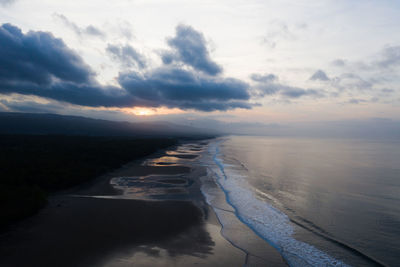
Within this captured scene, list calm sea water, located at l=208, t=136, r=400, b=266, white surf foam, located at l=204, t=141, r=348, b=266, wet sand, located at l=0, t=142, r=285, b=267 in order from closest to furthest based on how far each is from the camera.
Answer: wet sand, located at l=0, t=142, r=285, b=267, white surf foam, located at l=204, t=141, r=348, b=266, calm sea water, located at l=208, t=136, r=400, b=266

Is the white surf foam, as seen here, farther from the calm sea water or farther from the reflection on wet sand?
the reflection on wet sand

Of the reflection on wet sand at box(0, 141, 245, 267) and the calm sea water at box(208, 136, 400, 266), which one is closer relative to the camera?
the reflection on wet sand at box(0, 141, 245, 267)

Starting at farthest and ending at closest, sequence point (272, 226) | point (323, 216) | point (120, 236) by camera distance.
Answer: point (323, 216), point (272, 226), point (120, 236)

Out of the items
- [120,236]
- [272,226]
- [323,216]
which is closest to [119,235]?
[120,236]

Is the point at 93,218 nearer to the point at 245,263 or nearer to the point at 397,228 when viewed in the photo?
the point at 245,263

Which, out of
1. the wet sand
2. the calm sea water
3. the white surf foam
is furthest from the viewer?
the calm sea water

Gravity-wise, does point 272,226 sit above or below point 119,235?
below

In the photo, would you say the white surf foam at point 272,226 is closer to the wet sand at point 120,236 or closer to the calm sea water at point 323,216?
the calm sea water at point 323,216

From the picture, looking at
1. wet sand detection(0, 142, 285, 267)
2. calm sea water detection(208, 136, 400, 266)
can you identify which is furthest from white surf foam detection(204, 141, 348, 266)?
wet sand detection(0, 142, 285, 267)

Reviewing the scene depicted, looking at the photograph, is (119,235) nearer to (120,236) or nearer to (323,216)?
(120,236)
